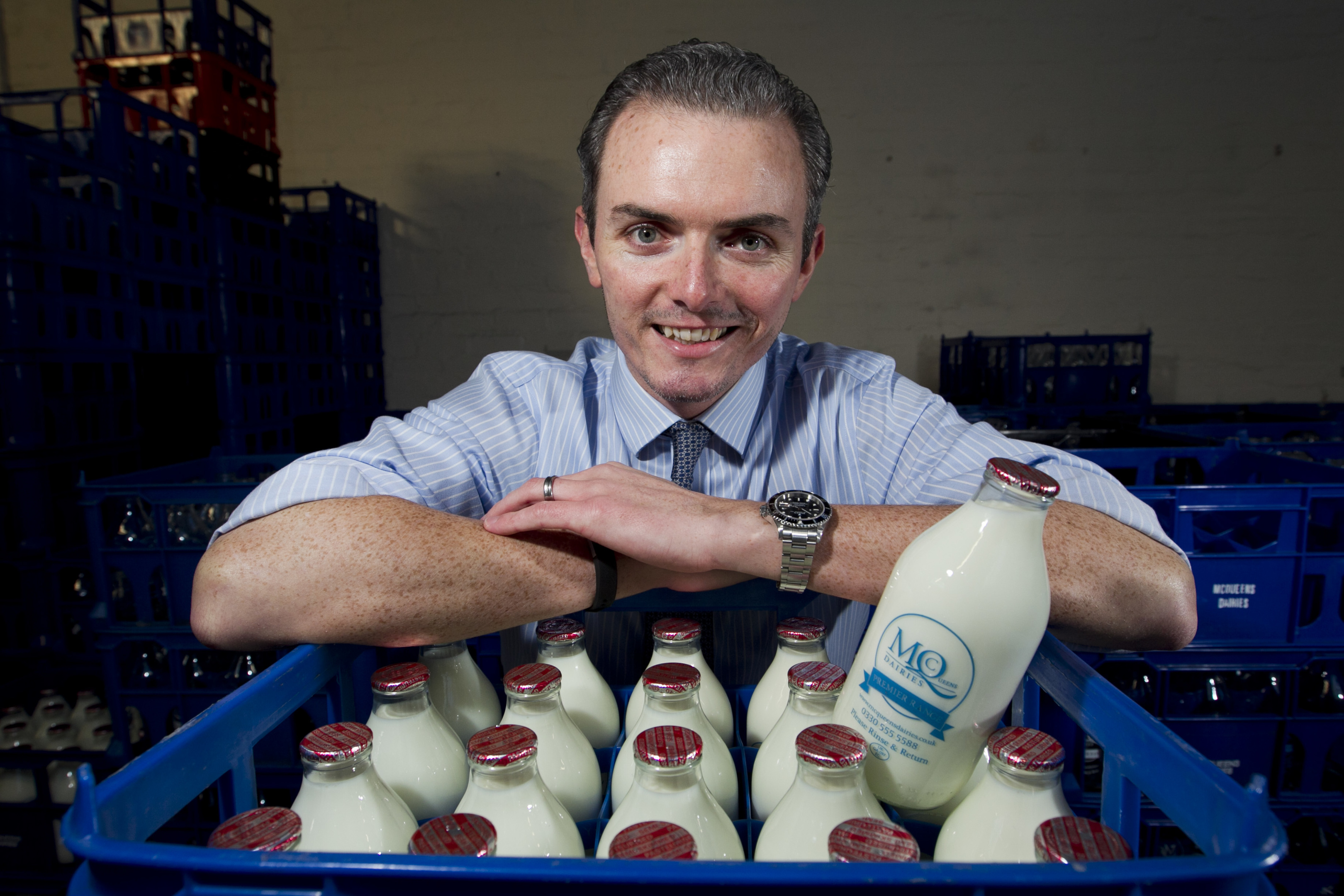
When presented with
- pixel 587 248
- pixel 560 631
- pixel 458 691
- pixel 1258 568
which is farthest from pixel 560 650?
pixel 1258 568

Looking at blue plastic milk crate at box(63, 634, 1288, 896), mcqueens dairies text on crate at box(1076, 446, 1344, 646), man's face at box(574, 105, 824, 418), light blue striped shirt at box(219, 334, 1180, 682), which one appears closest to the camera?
blue plastic milk crate at box(63, 634, 1288, 896)

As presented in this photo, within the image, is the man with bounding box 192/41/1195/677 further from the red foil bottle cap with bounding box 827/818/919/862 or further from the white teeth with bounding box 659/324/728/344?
the red foil bottle cap with bounding box 827/818/919/862

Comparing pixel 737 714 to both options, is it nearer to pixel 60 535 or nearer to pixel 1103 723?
pixel 1103 723

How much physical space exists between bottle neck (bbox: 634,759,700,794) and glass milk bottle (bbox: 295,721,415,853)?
0.18 metres

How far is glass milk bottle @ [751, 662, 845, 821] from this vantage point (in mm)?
620

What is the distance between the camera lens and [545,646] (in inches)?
30.6

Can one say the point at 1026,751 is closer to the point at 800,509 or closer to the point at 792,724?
the point at 792,724

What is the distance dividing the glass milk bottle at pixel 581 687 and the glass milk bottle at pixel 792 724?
182mm

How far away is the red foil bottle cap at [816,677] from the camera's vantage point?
0.62 meters

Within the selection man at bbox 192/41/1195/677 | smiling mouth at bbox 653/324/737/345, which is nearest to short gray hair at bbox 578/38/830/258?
man at bbox 192/41/1195/677

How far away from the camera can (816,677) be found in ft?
2.07

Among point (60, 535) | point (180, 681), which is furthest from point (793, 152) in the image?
point (60, 535)

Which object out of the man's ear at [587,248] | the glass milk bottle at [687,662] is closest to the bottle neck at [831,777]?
the glass milk bottle at [687,662]

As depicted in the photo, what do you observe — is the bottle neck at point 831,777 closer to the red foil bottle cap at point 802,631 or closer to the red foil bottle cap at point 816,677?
the red foil bottle cap at point 816,677
